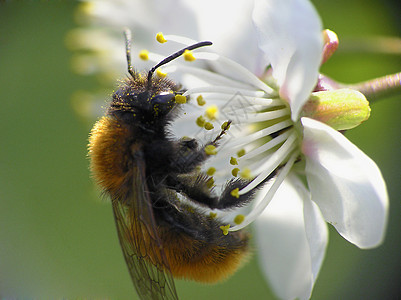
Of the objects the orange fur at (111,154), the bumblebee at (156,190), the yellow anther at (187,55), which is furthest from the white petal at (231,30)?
the orange fur at (111,154)

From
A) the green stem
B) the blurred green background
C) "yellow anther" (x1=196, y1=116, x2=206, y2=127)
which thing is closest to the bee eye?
"yellow anther" (x1=196, y1=116, x2=206, y2=127)

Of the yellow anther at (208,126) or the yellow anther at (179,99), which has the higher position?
the yellow anther at (179,99)

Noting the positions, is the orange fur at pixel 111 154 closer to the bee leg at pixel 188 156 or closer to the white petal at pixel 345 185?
the bee leg at pixel 188 156

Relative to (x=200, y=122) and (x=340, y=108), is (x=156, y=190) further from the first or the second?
(x=340, y=108)

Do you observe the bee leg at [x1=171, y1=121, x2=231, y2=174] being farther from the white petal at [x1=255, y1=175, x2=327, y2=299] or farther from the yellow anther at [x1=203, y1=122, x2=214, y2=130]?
the white petal at [x1=255, y1=175, x2=327, y2=299]

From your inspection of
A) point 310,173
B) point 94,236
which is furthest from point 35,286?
point 310,173

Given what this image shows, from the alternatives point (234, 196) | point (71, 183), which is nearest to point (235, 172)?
point (234, 196)
